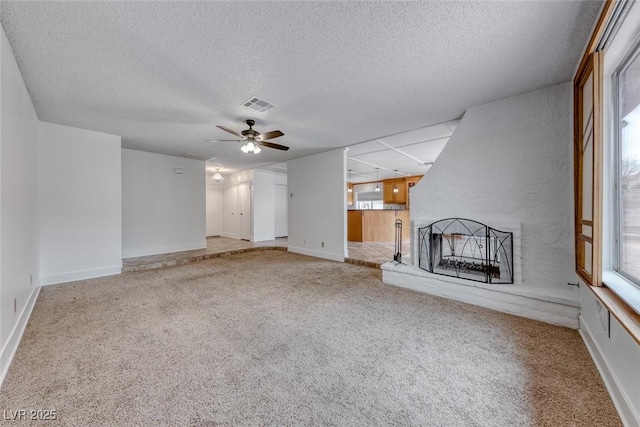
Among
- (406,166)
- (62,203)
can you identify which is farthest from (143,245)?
(406,166)

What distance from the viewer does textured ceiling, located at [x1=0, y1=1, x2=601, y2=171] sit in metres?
1.68

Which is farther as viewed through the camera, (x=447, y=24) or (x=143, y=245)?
(x=143, y=245)

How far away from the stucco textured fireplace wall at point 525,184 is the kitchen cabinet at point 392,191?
5.97 meters

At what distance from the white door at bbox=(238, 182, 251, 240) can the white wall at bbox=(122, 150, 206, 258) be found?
154 cm

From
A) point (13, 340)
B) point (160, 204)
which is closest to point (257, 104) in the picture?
point (13, 340)

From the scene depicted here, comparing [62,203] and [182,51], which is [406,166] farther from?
[62,203]

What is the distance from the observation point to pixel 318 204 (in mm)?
5707

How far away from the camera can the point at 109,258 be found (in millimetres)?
4297

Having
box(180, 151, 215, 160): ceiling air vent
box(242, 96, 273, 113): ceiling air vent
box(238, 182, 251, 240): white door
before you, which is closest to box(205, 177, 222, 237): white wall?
box(238, 182, 251, 240): white door

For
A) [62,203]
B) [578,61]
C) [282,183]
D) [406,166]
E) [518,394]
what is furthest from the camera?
[282,183]

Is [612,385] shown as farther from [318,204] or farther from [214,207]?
[214,207]

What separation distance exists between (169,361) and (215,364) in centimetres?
37

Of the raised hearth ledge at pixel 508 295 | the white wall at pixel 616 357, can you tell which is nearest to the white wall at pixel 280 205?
the raised hearth ledge at pixel 508 295

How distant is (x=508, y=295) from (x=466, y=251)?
0.84 metres
